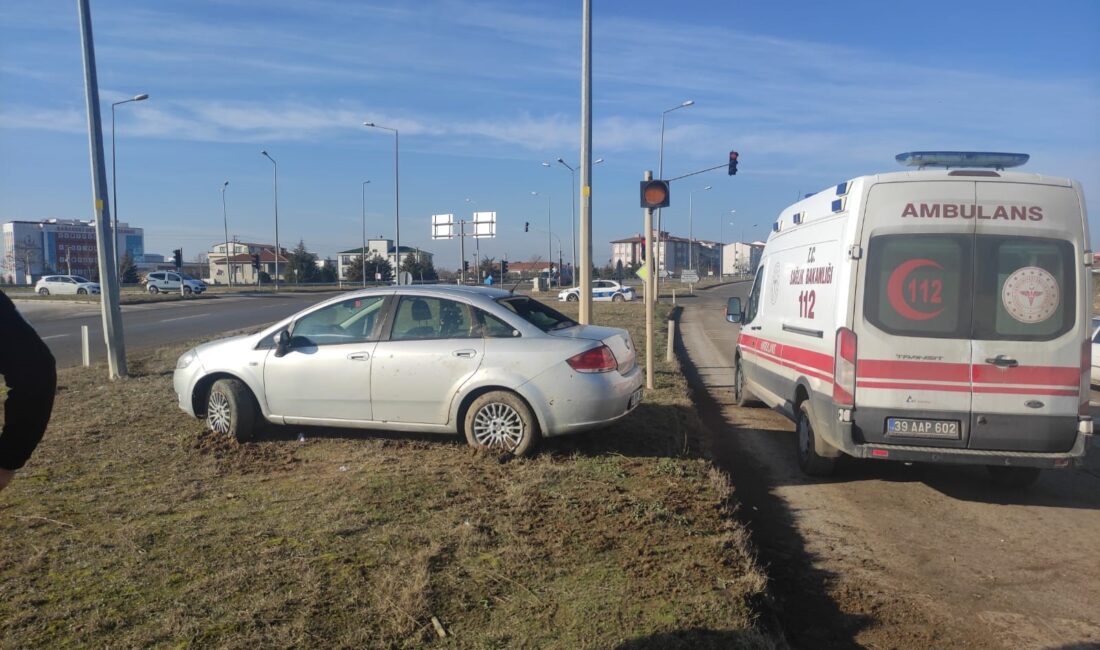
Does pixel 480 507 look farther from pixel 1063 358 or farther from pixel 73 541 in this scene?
pixel 1063 358

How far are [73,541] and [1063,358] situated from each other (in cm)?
676

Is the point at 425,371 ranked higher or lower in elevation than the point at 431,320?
lower

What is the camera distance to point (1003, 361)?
19.3 ft

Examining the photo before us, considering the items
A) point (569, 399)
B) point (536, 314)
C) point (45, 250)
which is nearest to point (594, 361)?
point (569, 399)

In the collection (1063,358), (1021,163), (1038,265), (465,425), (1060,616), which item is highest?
(1021,163)

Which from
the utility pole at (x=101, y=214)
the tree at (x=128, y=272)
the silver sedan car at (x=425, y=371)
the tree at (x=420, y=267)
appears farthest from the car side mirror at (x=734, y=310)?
the tree at (x=128, y=272)

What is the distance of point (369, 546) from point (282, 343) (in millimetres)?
3162

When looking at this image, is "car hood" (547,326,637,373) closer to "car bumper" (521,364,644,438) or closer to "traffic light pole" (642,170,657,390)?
"car bumper" (521,364,644,438)

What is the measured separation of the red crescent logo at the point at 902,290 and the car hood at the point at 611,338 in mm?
2252

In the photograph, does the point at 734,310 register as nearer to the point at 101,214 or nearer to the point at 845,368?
the point at 845,368

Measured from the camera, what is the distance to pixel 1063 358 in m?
5.86

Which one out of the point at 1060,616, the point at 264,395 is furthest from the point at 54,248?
the point at 1060,616

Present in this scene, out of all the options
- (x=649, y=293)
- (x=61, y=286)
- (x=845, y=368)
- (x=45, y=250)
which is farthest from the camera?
(x=45, y=250)

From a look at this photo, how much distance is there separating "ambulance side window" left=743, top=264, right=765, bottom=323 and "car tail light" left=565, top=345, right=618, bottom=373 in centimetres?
365
